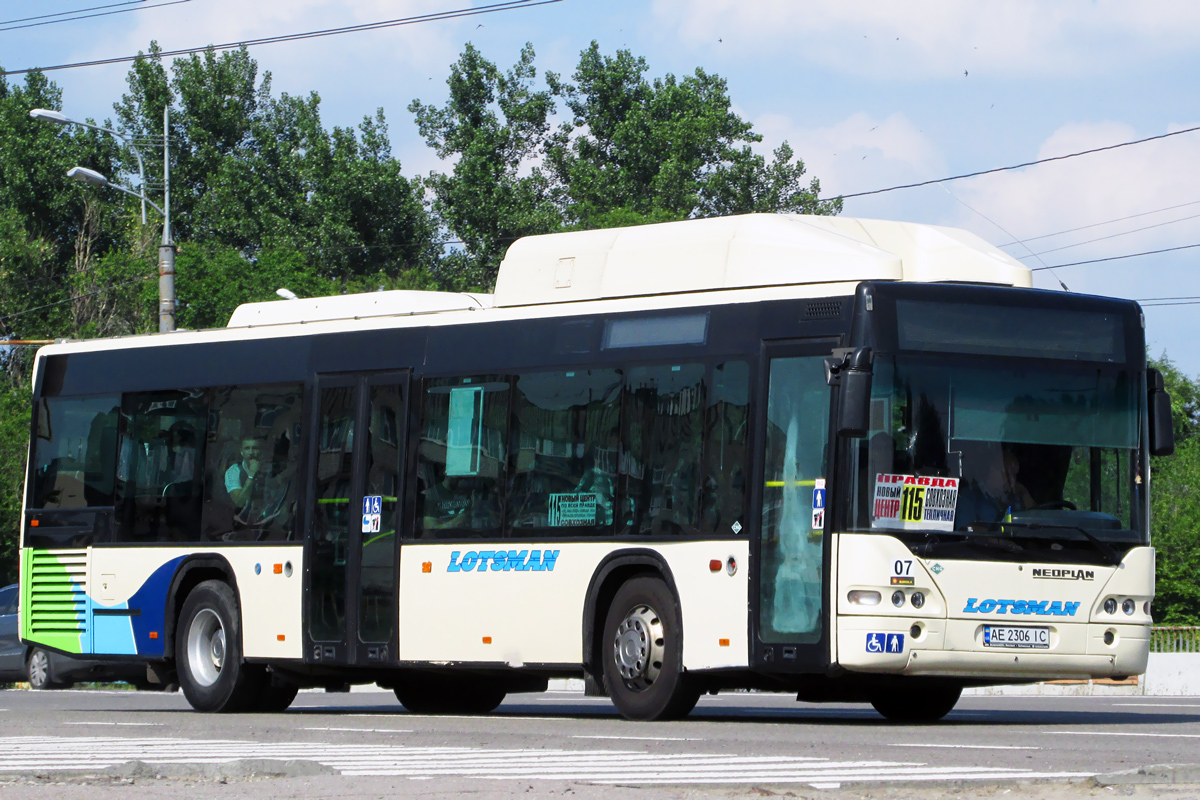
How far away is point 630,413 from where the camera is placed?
14.1 meters

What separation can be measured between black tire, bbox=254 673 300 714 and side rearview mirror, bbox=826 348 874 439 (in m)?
6.49

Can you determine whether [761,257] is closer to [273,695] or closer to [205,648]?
[273,695]

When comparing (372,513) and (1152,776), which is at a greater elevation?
(372,513)

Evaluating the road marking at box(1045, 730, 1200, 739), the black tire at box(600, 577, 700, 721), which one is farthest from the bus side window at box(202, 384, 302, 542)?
the road marking at box(1045, 730, 1200, 739)

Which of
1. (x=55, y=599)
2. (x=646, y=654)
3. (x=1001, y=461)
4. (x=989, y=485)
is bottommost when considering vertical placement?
(x=646, y=654)

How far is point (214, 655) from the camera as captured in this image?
17.1m

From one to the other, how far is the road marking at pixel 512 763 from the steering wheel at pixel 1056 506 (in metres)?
3.80

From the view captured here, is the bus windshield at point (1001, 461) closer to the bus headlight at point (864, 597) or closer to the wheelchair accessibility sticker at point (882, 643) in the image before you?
the bus headlight at point (864, 597)

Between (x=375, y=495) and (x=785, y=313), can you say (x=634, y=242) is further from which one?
(x=375, y=495)

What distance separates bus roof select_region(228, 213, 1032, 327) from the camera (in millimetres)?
13570

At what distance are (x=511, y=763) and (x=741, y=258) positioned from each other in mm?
5254

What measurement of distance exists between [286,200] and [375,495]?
54716mm

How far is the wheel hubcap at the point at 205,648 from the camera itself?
1698 cm

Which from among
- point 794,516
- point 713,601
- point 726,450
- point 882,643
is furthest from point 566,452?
point 882,643
